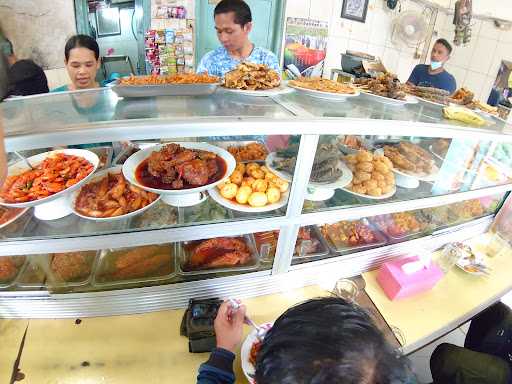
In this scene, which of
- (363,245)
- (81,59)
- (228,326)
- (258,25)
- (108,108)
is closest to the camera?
(108,108)

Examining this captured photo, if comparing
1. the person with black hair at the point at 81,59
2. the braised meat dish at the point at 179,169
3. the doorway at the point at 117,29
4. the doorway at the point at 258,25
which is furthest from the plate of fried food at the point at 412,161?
the doorway at the point at 117,29

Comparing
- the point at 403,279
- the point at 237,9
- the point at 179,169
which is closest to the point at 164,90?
the point at 179,169

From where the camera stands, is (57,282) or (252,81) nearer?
(57,282)

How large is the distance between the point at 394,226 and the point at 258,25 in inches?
160

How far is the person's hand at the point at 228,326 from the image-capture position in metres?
1.22

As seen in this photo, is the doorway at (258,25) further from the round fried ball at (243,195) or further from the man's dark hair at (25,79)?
the round fried ball at (243,195)

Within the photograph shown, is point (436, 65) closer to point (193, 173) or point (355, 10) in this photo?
point (355, 10)

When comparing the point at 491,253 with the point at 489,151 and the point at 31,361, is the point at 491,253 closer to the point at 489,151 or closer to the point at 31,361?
the point at 489,151

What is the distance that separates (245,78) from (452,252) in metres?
1.81

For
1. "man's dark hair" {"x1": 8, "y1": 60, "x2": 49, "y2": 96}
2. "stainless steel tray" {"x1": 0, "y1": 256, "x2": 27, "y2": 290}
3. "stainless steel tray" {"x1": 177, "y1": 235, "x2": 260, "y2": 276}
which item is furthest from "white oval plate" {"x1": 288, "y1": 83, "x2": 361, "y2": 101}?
"man's dark hair" {"x1": 8, "y1": 60, "x2": 49, "y2": 96}

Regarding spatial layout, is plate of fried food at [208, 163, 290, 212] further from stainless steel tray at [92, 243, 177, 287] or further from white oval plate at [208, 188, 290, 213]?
stainless steel tray at [92, 243, 177, 287]

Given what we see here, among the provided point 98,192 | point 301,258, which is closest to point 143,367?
point 98,192

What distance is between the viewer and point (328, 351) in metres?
0.78

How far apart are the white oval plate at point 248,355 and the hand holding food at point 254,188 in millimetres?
601
